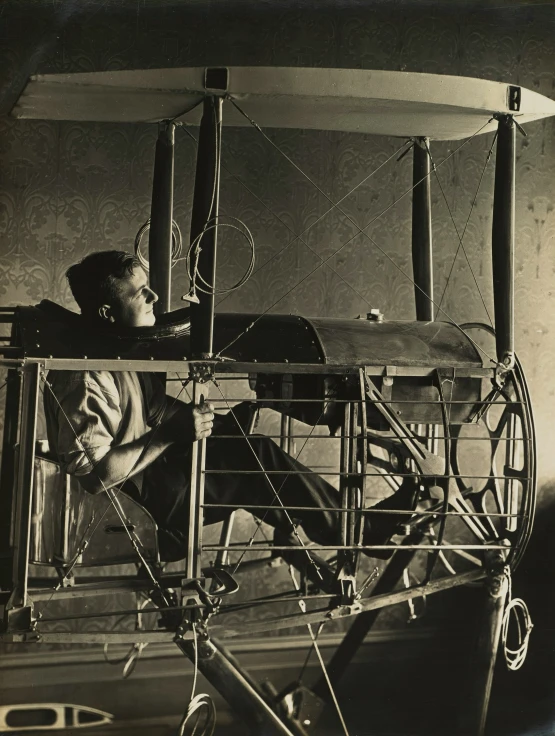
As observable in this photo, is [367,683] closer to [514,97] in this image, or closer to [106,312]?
[106,312]

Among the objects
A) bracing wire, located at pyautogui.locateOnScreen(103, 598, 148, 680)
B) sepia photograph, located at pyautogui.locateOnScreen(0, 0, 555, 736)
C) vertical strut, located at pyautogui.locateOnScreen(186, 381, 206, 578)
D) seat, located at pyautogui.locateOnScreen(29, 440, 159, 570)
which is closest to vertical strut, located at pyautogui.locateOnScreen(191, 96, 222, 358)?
sepia photograph, located at pyautogui.locateOnScreen(0, 0, 555, 736)

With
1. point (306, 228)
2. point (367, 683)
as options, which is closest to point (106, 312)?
A: point (306, 228)

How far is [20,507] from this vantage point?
1894 mm

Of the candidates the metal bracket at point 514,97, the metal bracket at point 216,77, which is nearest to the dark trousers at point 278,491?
the metal bracket at point 216,77

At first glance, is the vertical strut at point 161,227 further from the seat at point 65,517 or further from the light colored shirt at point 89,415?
the seat at point 65,517

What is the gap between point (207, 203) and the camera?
1.94m

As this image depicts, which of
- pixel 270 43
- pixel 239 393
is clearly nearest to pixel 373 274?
pixel 239 393

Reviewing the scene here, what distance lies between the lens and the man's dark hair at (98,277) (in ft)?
6.89

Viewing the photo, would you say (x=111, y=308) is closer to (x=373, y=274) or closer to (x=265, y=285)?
(x=265, y=285)

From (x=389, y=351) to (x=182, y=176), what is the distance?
0.80 metres

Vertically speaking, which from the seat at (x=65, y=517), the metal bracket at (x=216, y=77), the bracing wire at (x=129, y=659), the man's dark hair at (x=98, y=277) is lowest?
the bracing wire at (x=129, y=659)

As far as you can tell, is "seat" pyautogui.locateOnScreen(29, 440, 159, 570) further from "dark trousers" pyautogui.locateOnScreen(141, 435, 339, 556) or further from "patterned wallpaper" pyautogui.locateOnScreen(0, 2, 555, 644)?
"patterned wallpaper" pyautogui.locateOnScreen(0, 2, 555, 644)

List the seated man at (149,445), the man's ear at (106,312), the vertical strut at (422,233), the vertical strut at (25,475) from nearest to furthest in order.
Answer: the vertical strut at (25,475), the seated man at (149,445), the man's ear at (106,312), the vertical strut at (422,233)

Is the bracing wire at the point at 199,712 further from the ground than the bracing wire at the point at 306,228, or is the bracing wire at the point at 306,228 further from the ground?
the bracing wire at the point at 306,228
